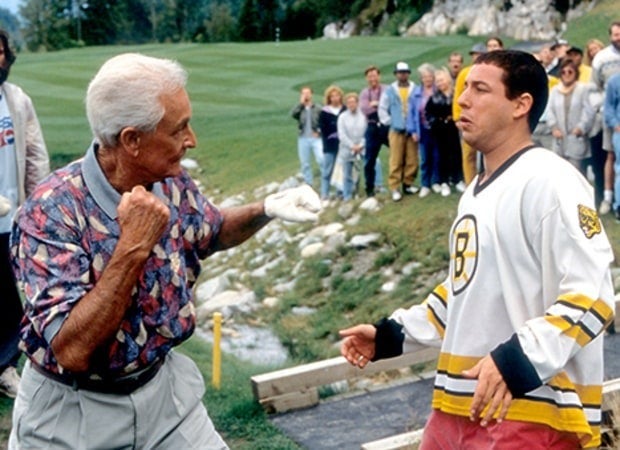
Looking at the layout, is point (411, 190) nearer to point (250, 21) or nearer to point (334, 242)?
point (334, 242)

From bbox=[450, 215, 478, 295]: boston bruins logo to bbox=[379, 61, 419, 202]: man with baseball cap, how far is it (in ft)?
32.0

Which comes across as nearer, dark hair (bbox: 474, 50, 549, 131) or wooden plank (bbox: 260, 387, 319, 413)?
dark hair (bbox: 474, 50, 549, 131)

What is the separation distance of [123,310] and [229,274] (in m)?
11.5

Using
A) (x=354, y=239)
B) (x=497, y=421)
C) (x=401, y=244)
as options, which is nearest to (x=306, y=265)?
(x=354, y=239)

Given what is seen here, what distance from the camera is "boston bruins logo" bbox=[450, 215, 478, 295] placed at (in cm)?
347

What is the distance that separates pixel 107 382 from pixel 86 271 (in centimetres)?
39

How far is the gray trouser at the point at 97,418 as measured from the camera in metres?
3.30

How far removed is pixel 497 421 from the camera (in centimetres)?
333

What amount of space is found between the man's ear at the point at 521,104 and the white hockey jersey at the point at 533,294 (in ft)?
0.44

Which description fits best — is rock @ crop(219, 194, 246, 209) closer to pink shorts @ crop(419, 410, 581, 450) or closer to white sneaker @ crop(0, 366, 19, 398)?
white sneaker @ crop(0, 366, 19, 398)

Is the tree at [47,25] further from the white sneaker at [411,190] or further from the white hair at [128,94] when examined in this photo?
the white hair at [128,94]

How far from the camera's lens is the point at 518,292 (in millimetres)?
3365

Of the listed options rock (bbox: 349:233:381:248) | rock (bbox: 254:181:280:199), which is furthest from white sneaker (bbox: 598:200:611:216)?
rock (bbox: 254:181:280:199)

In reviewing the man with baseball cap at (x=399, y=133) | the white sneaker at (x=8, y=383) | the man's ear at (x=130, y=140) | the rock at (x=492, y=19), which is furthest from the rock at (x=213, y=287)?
the rock at (x=492, y=19)
